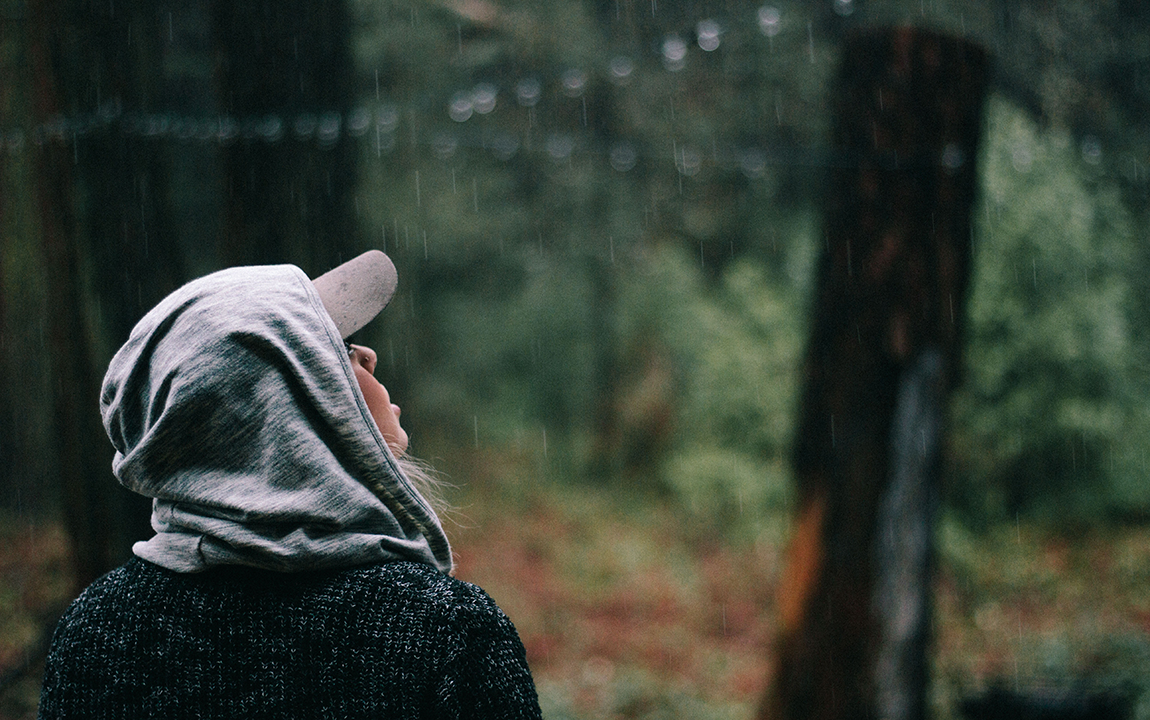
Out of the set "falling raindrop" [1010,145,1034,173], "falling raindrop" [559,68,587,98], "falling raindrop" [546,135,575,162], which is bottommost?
"falling raindrop" [1010,145,1034,173]

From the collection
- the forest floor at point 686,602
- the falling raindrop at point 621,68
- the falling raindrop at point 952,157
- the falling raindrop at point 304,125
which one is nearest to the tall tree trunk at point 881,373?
the falling raindrop at point 952,157

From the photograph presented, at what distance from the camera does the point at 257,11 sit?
4371 millimetres

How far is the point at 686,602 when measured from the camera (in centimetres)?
876

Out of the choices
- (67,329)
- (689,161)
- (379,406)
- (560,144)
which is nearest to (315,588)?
(379,406)

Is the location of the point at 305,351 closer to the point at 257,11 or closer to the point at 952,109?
the point at 257,11

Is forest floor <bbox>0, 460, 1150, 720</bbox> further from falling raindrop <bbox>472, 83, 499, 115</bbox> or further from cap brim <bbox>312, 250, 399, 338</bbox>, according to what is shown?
cap brim <bbox>312, 250, 399, 338</bbox>

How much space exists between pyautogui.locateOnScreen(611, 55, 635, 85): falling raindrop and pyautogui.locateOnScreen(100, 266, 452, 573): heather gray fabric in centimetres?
540

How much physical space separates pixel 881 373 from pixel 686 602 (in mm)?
4641

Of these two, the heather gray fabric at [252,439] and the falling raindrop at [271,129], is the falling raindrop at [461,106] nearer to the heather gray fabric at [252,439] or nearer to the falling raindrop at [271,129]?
the falling raindrop at [271,129]

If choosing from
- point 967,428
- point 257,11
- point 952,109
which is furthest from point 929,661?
point 257,11

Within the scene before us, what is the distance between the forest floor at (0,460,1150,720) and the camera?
671cm

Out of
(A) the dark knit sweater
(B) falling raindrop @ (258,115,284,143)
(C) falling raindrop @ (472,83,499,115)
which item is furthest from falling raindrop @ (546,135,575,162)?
(A) the dark knit sweater

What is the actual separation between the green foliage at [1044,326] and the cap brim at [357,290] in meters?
7.98

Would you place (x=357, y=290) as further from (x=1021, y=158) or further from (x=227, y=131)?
(x=1021, y=158)
